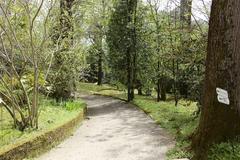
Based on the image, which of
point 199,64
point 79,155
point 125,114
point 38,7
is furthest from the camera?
point 125,114

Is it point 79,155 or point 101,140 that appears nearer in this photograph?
point 79,155

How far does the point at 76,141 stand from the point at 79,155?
2.35 m

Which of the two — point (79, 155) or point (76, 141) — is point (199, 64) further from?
point (79, 155)

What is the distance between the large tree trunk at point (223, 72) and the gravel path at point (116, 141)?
2.52m

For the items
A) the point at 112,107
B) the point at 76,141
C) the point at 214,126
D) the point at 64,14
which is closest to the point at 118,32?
the point at 112,107

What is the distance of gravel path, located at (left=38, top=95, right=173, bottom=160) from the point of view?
10.3 m

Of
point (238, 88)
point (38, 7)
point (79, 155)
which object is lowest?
point (79, 155)

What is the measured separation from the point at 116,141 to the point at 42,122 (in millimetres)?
2426

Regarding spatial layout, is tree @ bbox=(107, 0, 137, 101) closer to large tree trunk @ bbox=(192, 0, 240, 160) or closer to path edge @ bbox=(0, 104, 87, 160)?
path edge @ bbox=(0, 104, 87, 160)

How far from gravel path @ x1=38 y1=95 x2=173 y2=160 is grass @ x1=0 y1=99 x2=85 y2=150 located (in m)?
0.61

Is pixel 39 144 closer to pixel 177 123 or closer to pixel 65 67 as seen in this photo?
pixel 177 123

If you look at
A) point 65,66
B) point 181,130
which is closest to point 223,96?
point 181,130

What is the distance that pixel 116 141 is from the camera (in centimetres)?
1233

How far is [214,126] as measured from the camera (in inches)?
292
